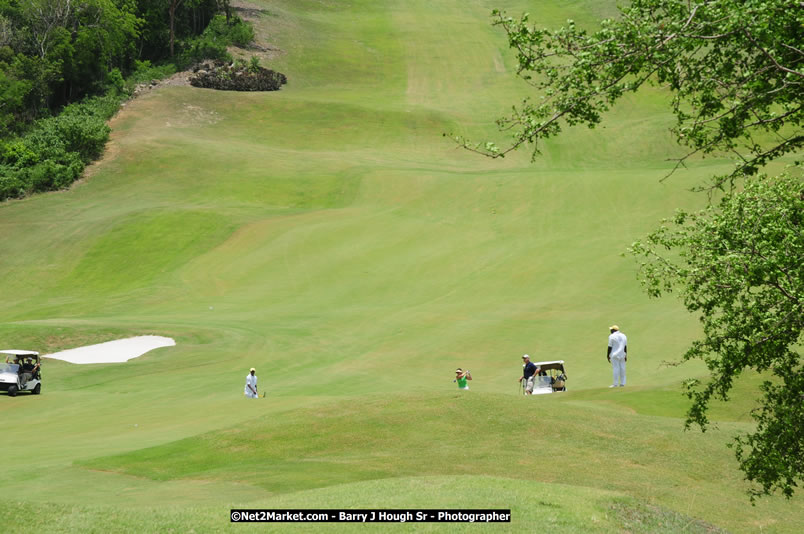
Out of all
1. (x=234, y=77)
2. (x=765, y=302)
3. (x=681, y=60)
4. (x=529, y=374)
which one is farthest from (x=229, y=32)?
(x=681, y=60)

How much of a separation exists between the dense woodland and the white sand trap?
36.3 meters

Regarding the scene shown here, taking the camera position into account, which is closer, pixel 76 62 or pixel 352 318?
pixel 352 318

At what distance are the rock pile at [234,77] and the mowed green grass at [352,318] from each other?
233 cm

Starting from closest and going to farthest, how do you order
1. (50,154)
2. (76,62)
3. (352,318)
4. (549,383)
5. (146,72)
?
(549,383) → (352,318) → (50,154) → (76,62) → (146,72)

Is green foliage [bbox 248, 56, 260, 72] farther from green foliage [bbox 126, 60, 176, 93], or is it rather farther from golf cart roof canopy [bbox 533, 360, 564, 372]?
golf cart roof canopy [bbox 533, 360, 564, 372]

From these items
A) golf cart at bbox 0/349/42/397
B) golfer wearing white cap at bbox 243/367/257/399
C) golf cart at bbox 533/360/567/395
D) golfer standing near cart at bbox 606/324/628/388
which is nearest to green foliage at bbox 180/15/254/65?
golf cart at bbox 0/349/42/397

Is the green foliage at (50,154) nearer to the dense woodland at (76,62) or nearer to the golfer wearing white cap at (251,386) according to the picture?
the dense woodland at (76,62)

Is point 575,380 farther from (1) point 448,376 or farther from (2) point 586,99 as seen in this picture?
(2) point 586,99

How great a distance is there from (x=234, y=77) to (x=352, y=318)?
6299cm

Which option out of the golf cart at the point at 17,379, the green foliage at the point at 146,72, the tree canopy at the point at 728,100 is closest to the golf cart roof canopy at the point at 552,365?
the tree canopy at the point at 728,100

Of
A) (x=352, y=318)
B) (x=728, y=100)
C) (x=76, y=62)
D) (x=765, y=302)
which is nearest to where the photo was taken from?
(x=728, y=100)

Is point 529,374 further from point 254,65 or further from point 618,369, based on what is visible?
point 254,65

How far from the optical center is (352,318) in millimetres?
39469

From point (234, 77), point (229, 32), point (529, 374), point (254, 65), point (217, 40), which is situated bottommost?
point (529, 374)
